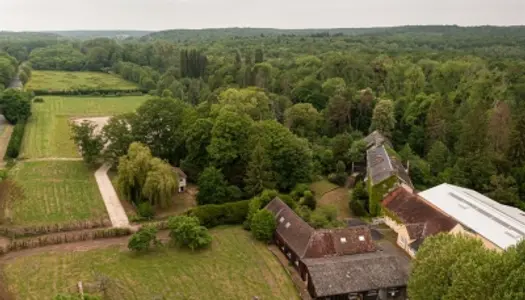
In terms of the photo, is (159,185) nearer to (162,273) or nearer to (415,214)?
(162,273)

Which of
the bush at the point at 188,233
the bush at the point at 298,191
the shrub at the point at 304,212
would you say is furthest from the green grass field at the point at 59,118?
the shrub at the point at 304,212

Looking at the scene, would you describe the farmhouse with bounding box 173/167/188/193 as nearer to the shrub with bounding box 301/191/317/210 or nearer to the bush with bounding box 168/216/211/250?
the bush with bounding box 168/216/211/250

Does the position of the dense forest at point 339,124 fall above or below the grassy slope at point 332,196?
above

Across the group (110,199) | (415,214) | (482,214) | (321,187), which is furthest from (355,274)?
(110,199)

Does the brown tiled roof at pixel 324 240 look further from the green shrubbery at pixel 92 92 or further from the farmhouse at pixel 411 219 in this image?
the green shrubbery at pixel 92 92

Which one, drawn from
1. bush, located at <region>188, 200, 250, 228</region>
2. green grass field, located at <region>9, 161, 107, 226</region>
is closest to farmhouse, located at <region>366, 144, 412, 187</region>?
bush, located at <region>188, 200, 250, 228</region>

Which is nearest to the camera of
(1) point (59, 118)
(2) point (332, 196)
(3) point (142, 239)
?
(3) point (142, 239)
